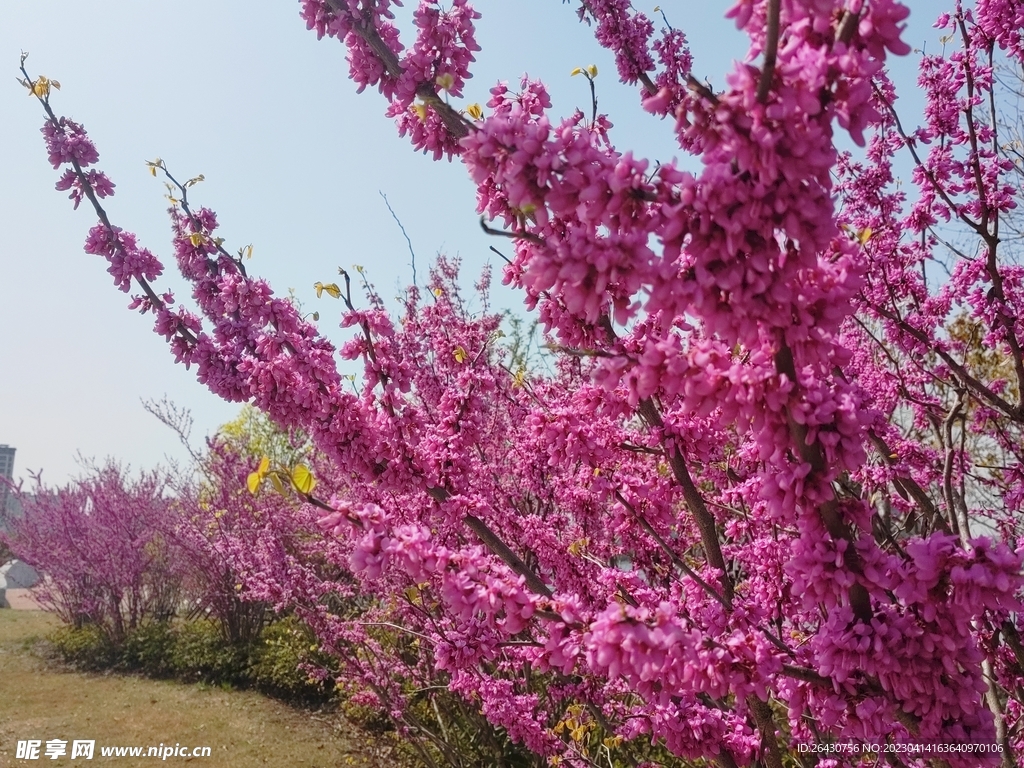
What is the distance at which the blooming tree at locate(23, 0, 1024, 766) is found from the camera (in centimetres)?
139

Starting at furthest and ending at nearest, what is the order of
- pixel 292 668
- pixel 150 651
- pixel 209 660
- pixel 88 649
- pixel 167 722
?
pixel 88 649 → pixel 150 651 → pixel 209 660 → pixel 292 668 → pixel 167 722

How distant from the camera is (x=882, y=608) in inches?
69.6

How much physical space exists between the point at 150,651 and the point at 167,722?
3384 millimetres

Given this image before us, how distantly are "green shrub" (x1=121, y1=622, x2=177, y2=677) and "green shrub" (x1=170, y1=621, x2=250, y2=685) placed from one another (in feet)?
0.38

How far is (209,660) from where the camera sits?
10.8 meters

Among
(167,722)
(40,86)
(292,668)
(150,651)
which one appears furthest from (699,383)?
(150,651)

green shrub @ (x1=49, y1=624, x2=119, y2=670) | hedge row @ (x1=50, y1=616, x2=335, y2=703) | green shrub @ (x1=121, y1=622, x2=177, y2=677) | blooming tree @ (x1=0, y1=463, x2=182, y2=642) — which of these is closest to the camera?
hedge row @ (x1=50, y1=616, x2=335, y2=703)

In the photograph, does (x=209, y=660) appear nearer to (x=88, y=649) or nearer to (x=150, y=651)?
(x=150, y=651)

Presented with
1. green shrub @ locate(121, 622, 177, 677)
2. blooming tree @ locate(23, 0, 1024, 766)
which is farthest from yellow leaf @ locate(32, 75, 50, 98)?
green shrub @ locate(121, 622, 177, 677)

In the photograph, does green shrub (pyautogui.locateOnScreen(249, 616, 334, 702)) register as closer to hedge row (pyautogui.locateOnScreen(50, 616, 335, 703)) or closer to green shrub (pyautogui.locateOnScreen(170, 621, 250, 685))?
hedge row (pyautogui.locateOnScreen(50, 616, 335, 703))

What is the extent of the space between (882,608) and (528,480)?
4063mm

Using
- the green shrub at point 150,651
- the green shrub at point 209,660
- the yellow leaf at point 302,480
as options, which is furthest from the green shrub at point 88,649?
the yellow leaf at point 302,480

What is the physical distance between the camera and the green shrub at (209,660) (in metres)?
10.6

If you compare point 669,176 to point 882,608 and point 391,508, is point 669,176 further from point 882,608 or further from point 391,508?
point 391,508
